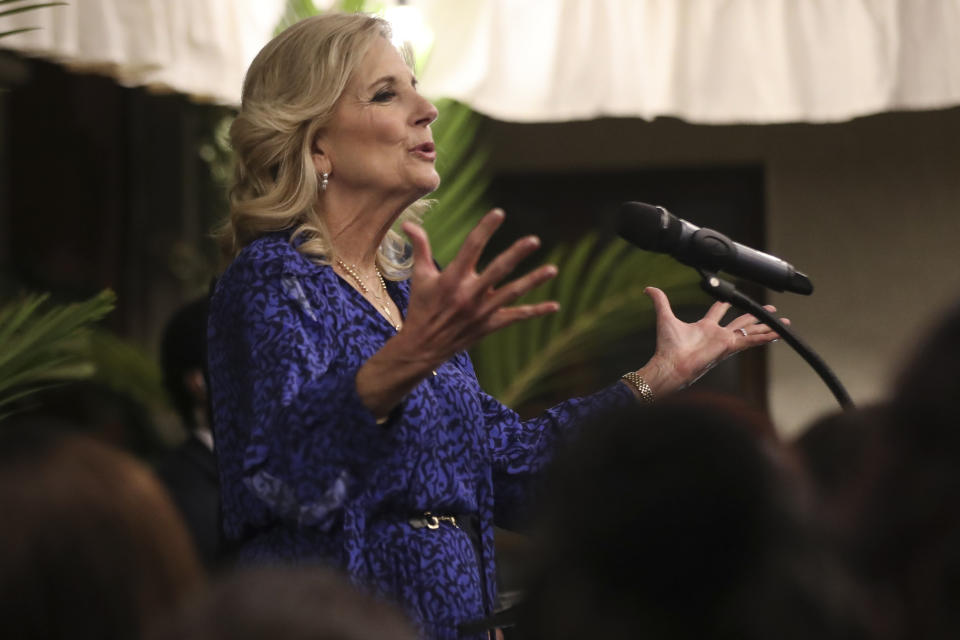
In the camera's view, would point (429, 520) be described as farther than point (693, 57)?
No

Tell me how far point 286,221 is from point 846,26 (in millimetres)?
2918

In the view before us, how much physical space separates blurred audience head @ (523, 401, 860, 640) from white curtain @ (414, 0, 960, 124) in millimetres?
3630

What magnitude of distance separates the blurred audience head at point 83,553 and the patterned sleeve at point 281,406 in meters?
0.79

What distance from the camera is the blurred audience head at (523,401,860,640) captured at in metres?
0.94

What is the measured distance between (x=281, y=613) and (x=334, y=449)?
981 millimetres

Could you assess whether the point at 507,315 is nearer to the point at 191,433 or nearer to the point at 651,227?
the point at 651,227

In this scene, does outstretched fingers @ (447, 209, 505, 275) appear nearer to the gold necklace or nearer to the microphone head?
the microphone head

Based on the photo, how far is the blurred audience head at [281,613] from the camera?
885 millimetres

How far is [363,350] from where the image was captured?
2.14 meters

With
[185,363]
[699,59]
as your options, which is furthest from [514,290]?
[699,59]

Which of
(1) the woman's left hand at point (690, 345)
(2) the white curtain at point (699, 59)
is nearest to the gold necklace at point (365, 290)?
(1) the woman's left hand at point (690, 345)

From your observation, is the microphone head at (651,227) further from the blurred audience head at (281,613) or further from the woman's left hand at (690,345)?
the blurred audience head at (281,613)

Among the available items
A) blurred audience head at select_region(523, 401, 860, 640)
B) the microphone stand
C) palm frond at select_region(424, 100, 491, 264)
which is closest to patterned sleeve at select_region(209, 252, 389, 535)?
the microphone stand

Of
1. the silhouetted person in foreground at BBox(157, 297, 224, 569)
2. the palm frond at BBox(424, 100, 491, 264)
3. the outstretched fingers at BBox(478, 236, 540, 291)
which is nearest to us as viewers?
the outstretched fingers at BBox(478, 236, 540, 291)
